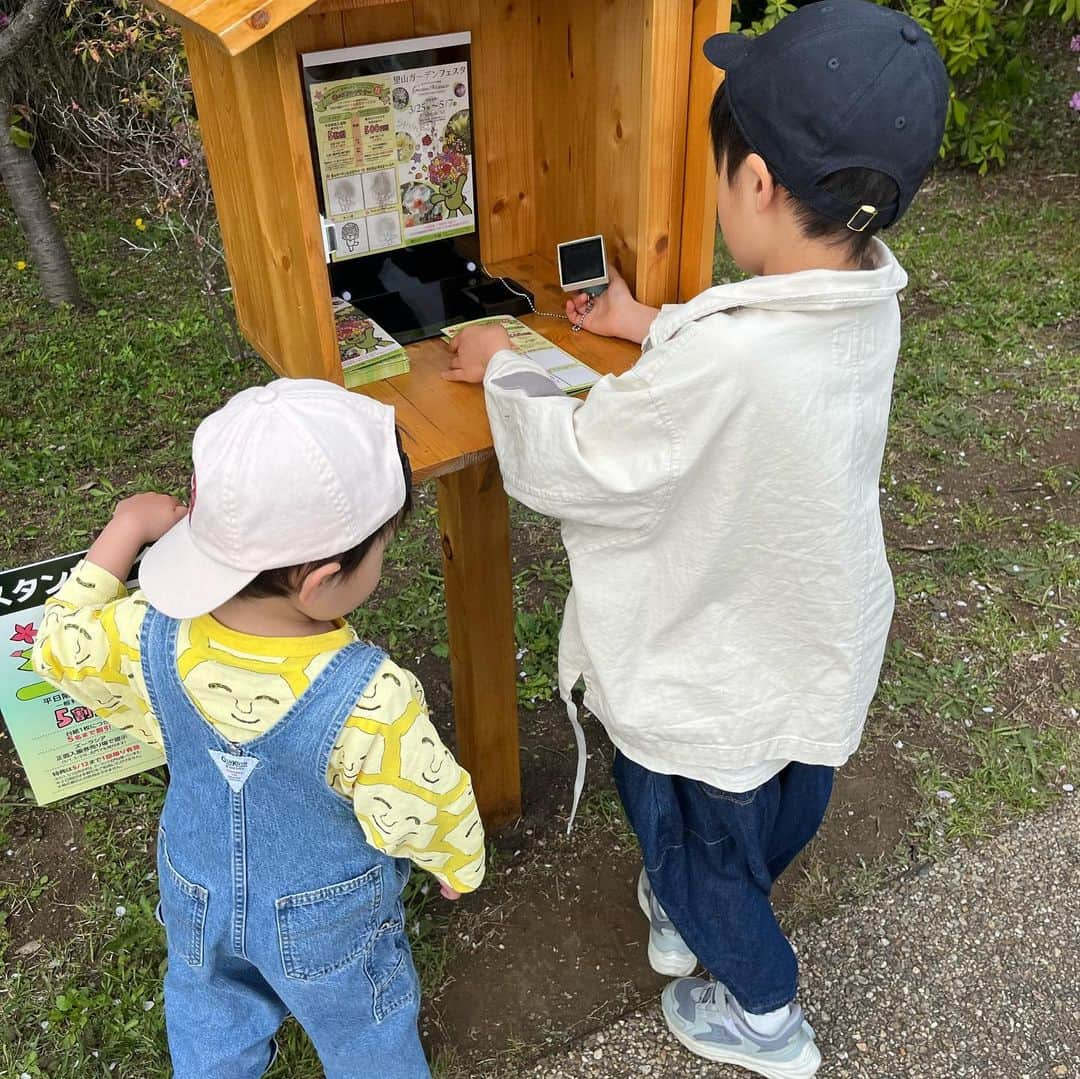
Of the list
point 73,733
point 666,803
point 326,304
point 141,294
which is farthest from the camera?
point 141,294

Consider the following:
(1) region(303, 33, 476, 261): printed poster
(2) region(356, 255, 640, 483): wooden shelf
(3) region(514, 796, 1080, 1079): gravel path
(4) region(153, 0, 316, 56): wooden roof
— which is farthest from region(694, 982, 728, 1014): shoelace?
(4) region(153, 0, 316, 56): wooden roof

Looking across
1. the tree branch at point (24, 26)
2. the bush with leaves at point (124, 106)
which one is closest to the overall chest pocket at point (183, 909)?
the bush with leaves at point (124, 106)

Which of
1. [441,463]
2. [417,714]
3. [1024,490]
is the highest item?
[441,463]

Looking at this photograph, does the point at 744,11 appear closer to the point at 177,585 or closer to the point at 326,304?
the point at 326,304

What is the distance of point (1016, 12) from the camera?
Result: 5.88 metres

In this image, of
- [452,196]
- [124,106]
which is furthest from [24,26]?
[452,196]

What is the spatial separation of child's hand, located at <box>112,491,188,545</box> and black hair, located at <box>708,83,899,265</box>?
0.96 m

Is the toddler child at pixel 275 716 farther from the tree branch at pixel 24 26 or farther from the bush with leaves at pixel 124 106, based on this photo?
the tree branch at pixel 24 26

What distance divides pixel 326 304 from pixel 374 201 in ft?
1.78

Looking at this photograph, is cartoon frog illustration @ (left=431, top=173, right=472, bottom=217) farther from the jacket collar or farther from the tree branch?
the tree branch

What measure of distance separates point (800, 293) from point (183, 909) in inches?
49.3

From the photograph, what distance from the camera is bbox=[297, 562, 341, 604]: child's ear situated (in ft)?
4.40

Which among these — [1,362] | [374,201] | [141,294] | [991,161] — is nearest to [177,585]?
[374,201]

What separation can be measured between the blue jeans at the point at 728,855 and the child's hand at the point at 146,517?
888 mm
